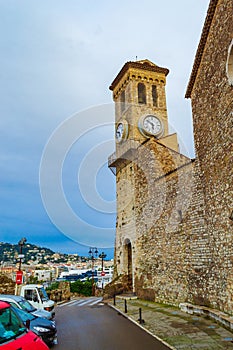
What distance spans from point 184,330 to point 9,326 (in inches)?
238

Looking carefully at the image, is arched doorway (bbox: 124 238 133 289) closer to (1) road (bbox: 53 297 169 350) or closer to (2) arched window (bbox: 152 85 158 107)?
(1) road (bbox: 53 297 169 350)

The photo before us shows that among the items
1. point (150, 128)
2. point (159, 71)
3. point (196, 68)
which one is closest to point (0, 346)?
point (196, 68)

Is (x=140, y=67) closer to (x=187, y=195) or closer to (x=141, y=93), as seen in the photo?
(x=141, y=93)

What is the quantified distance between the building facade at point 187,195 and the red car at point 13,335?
667 cm

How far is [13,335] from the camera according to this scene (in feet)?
13.1

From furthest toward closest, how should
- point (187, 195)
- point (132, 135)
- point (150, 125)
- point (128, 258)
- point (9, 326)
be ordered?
point (150, 125) → point (132, 135) → point (128, 258) → point (187, 195) → point (9, 326)

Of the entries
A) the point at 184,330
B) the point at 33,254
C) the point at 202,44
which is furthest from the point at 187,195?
the point at 33,254

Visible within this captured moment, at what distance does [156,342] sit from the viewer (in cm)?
734

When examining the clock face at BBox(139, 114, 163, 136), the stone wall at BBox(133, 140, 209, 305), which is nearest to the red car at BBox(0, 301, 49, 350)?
the stone wall at BBox(133, 140, 209, 305)

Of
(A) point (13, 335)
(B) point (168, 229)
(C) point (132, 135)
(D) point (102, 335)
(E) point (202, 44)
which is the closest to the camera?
(A) point (13, 335)

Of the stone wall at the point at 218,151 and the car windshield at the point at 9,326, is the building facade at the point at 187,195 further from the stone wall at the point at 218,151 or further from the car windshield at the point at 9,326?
the car windshield at the point at 9,326

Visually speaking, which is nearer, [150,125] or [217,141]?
[217,141]

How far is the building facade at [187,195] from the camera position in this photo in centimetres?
941

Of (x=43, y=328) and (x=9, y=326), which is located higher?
(x=9, y=326)
